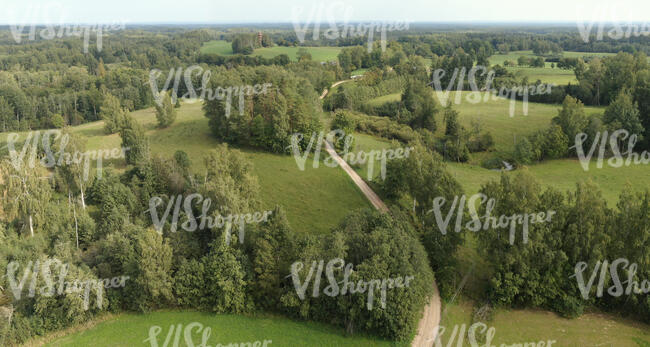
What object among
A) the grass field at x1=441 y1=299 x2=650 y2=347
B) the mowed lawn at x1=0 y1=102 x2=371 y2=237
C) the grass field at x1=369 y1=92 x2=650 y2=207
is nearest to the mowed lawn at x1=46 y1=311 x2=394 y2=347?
the grass field at x1=441 y1=299 x2=650 y2=347

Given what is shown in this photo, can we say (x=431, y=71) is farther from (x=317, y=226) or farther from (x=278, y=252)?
(x=278, y=252)

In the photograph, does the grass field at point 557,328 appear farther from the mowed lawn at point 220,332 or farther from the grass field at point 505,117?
the grass field at point 505,117

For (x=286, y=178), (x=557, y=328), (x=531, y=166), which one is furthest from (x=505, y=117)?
(x=557, y=328)

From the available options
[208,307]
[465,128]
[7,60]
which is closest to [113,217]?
[208,307]

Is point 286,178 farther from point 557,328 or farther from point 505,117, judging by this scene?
point 505,117

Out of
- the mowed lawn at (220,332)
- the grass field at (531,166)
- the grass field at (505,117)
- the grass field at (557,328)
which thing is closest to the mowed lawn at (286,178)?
the mowed lawn at (220,332)

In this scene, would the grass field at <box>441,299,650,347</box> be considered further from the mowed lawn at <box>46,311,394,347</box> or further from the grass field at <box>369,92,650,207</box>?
the grass field at <box>369,92,650,207</box>
